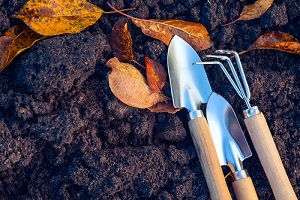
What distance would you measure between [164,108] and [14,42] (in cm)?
47

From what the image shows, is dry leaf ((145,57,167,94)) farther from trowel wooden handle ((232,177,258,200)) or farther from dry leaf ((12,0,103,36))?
trowel wooden handle ((232,177,258,200))

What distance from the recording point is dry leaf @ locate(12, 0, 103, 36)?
4.18 ft

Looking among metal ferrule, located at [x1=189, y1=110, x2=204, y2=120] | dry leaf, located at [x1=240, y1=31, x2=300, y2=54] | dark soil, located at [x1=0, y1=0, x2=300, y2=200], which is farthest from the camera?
dry leaf, located at [x1=240, y1=31, x2=300, y2=54]

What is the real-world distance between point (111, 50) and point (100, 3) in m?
0.16

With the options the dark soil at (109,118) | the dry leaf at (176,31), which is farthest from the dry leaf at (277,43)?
the dry leaf at (176,31)

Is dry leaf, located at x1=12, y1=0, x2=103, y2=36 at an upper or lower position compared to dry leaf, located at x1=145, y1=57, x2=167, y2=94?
Answer: upper

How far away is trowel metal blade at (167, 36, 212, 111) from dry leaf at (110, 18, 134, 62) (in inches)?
5.0

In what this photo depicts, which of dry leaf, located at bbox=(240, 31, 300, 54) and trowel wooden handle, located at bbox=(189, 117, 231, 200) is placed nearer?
trowel wooden handle, located at bbox=(189, 117, 231, 200)

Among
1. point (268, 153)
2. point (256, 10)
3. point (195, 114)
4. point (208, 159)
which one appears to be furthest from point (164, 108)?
point (256, 10)

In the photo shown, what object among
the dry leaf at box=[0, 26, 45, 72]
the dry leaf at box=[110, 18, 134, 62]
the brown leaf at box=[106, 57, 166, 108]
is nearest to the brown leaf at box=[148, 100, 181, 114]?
the brown leaf at box=[106, 57, 166, 108]

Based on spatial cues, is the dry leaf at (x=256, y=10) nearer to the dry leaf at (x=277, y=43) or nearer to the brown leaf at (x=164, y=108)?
the dry leaf at (x=277, y=43)

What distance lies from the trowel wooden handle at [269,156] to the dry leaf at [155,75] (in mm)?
277

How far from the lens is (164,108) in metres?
1.35

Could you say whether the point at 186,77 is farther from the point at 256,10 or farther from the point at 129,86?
the point at 256,10
